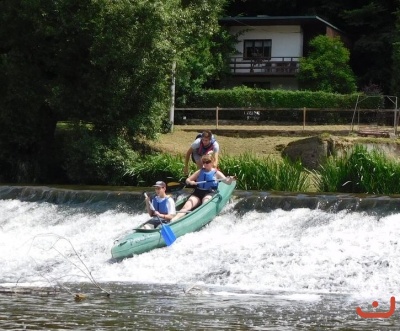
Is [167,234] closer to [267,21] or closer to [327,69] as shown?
[327,69]

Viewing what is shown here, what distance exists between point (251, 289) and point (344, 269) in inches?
62.7

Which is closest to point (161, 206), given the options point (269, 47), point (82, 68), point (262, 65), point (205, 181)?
point (205, 181)

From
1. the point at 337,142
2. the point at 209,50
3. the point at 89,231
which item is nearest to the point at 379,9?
the point at 209,50

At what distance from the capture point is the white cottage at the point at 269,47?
4816cm

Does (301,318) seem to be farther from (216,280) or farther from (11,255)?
(11,255)

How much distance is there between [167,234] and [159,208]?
0.75 meters

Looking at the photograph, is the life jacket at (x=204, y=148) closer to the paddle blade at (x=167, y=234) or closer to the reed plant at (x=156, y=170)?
the paddle blade at (x=167, y=234)

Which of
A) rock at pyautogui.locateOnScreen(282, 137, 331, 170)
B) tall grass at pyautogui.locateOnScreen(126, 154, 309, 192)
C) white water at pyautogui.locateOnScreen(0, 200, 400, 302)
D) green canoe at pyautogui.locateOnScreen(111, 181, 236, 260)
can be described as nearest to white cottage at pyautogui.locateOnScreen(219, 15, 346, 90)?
rock at pyautogui.locateOnScreen(282, 137, 331, 170)

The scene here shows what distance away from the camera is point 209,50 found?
46.2 meters

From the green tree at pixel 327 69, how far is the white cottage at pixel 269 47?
2.15 m

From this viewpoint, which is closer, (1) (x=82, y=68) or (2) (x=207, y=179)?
(2) (x=207, y=179)

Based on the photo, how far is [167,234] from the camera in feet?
55.7

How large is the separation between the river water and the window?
92.1ft

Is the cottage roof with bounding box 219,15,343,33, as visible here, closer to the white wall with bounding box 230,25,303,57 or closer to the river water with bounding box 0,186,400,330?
the white wall with bounding box 230,25,303,57
